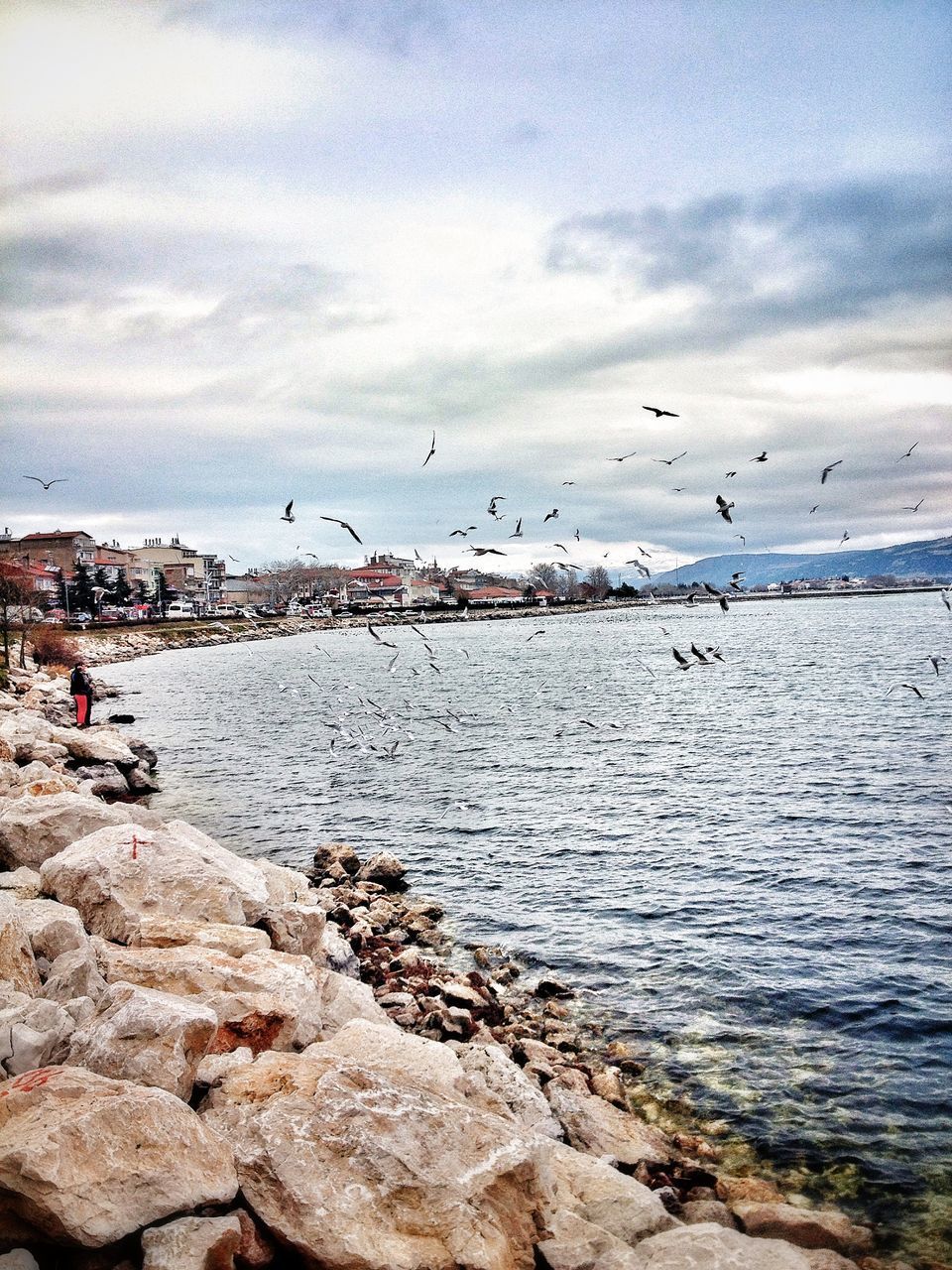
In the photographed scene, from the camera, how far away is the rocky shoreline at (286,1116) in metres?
4.95

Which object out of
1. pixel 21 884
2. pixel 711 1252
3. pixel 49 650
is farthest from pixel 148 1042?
pixel 49 650

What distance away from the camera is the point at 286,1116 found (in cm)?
575

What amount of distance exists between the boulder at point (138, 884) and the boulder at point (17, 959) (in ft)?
5.33

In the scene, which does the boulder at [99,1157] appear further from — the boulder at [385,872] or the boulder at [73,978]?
the boulder at [385,872]

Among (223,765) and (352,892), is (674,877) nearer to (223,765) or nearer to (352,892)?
(352,892)

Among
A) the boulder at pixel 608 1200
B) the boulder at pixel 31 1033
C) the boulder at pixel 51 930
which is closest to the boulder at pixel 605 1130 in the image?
the boulder at pixel 608 1200

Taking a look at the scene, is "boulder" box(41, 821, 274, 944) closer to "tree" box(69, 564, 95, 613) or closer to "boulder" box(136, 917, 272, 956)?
"boulder" box(136, 917, 272, 956)

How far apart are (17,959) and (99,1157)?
2.88 meters

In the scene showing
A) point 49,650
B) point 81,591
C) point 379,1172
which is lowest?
point 379,1172

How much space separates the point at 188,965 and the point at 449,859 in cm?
1169

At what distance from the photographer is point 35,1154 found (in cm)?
471

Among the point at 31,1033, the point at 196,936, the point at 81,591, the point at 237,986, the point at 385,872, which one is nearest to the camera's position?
the point at 31,1033

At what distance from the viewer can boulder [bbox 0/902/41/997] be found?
7.10 m

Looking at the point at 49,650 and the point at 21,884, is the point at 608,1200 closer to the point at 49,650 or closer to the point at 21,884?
the point at 21,884
